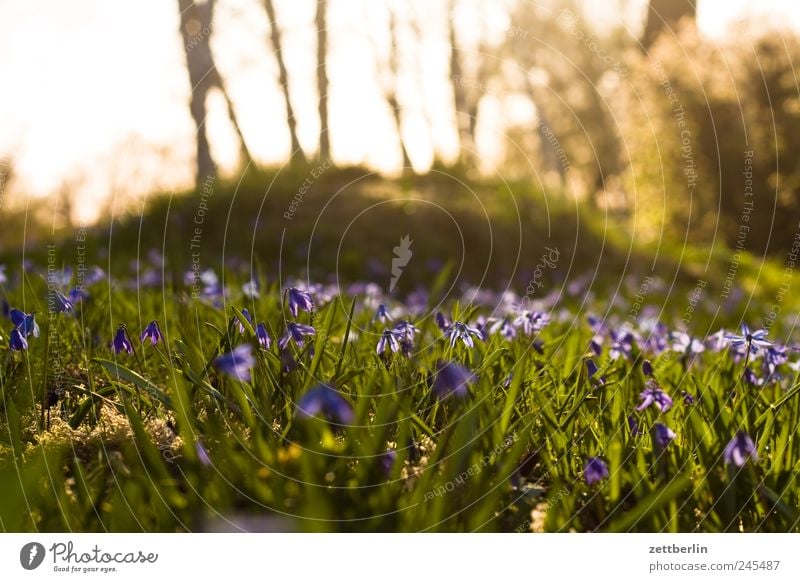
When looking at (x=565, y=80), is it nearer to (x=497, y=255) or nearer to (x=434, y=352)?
(x=497, y=255)

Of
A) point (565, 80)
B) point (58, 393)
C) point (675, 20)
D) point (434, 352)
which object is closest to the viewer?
point (58, 393)

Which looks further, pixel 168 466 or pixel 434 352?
pixel 434 352

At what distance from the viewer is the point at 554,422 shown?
223cm

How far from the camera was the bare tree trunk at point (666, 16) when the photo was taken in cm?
1568

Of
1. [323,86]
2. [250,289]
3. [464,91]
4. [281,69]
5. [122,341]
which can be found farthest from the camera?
[464,91]

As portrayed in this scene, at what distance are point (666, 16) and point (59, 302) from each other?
16195 mm

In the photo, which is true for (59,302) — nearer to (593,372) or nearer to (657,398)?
(593,372)

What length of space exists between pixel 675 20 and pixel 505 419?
1661 cm

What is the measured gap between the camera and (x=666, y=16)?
16156 mm

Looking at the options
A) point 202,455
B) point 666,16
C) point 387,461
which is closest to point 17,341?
point 202,455

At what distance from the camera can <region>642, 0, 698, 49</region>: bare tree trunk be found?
51.4 feet
